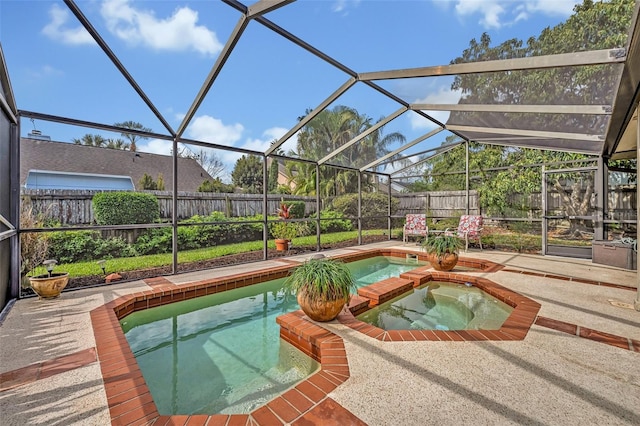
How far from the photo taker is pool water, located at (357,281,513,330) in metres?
3.24

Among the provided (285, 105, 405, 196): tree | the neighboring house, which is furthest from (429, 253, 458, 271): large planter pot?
the neighboring house

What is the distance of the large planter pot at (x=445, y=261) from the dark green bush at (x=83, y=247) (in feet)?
22.6

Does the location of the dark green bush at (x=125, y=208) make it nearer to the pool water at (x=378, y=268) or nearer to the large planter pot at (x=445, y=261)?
→ the pool water at (x=378, y=268)

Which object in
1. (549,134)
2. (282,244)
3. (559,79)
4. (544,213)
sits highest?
(559,79)

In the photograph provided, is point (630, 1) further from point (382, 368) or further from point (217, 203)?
point (217, 203)

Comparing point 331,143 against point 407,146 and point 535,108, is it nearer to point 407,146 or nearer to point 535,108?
point 407,146

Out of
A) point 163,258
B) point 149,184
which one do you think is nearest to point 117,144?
point 149,184

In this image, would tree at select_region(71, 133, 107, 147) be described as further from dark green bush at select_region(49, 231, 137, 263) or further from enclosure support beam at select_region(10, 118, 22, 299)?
enclosure support beam at select_region(10, 118, 22, 299)

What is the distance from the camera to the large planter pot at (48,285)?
359cm

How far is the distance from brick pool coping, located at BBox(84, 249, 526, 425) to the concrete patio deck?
4cm

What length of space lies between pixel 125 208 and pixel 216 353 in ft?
20.8

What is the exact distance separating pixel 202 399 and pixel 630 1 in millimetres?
4811

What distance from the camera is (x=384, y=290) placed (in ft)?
13.0

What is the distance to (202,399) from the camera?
198 centimetres
